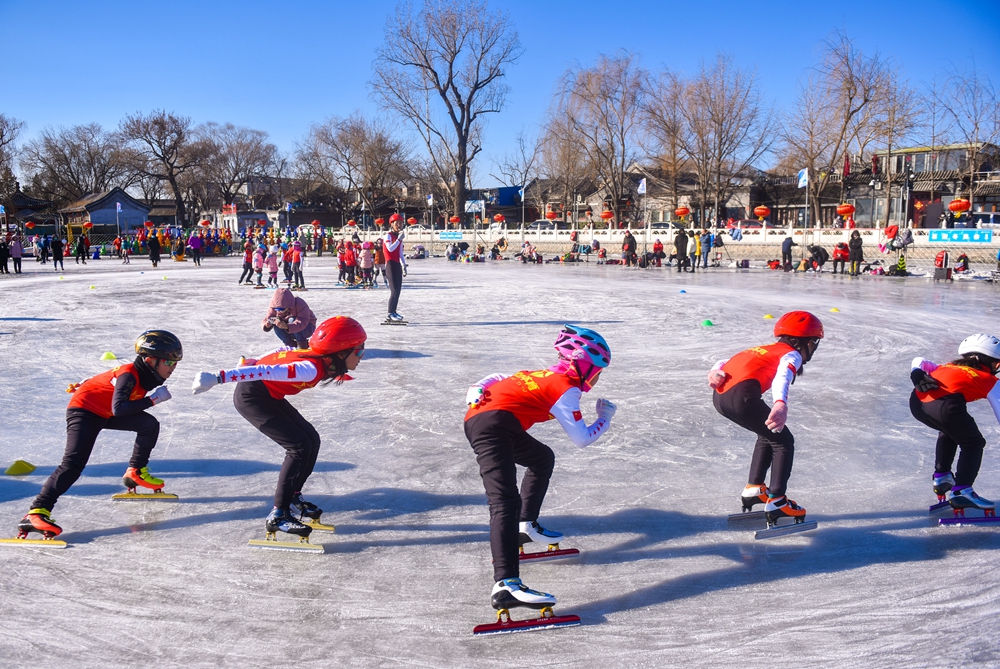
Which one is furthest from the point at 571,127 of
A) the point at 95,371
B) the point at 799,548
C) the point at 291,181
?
the point at 799,548

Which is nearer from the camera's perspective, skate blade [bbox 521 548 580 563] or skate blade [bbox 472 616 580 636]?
skate blade [bbox 472 616 580 636]

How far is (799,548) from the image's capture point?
12.8ft

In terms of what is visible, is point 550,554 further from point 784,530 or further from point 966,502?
point 966,502

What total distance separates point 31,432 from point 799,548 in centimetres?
593

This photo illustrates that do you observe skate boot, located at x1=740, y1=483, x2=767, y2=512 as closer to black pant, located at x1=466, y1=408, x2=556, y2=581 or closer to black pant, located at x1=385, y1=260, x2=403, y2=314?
black pant, located at x1=466, y1=408, x2=556, y2=581

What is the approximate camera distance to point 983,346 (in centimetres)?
408

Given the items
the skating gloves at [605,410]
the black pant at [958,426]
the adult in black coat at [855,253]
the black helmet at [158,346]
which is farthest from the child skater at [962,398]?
the adult in black coat at [855,253]

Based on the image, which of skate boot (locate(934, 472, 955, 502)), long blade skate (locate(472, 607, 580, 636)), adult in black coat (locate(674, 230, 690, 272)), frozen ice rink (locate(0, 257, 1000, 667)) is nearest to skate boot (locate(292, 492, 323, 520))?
frozen ice rink (locate(0, 257, 1000, 667))

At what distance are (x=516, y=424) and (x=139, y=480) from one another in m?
2.74

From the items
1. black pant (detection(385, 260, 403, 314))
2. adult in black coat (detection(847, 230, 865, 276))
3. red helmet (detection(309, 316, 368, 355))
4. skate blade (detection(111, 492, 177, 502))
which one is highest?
adult in black coat (detection(847, 230, 865, 276))

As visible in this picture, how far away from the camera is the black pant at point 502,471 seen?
309 cm

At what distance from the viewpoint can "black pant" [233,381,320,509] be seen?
374cm

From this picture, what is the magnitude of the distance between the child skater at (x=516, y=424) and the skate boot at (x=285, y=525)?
1151mm

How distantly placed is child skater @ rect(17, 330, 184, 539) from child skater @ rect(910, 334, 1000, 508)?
4.41m
